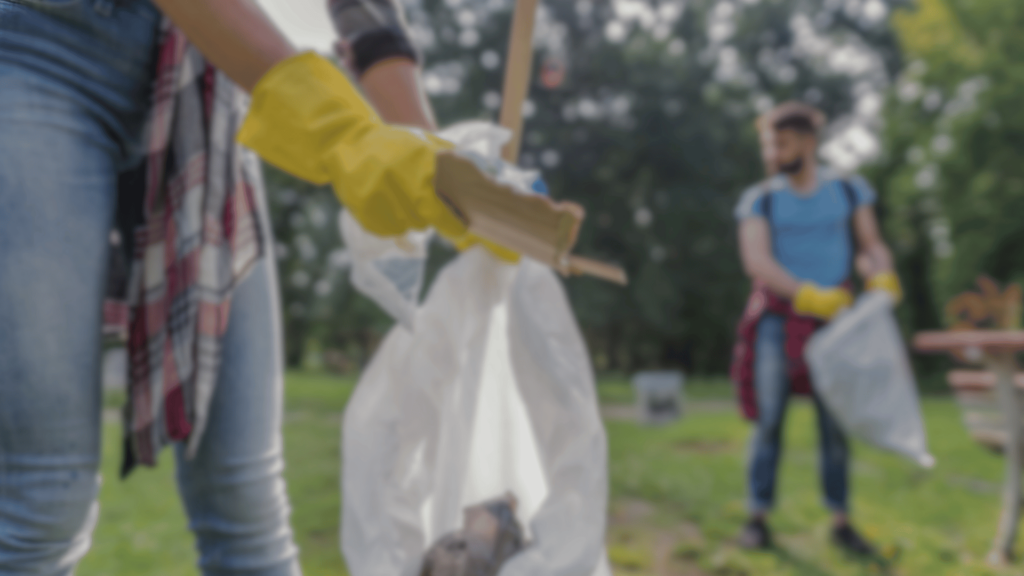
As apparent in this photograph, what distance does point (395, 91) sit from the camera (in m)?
1.03

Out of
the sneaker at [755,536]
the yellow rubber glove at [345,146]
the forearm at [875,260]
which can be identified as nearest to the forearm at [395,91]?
the yellow rubber glove at [345,146]

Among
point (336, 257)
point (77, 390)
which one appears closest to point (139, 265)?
point (77, 390)

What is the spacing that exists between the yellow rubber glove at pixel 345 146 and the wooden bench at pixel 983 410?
2.39 meters

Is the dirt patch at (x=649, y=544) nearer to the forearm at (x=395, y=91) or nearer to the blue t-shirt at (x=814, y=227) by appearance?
the blue t-shirt at (x=814, y=227)

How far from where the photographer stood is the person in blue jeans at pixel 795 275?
2.48 m

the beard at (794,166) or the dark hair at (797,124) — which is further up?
the dark hair at (797,124)

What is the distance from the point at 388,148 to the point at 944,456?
4.79 metres

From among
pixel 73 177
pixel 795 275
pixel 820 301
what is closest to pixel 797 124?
pixel 795 275

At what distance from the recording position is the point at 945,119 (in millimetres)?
11750

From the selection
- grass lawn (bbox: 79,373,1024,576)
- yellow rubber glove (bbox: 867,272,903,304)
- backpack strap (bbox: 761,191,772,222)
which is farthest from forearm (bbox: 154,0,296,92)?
yellow rubber glove (bbox: 867,272,903,304)

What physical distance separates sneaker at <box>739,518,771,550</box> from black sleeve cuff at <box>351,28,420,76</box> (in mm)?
2040

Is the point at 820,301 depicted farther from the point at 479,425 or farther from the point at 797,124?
the point at 479,425

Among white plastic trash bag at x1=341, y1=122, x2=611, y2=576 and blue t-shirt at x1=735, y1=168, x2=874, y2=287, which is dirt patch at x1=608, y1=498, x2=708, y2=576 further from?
white plastic trash bag at x1=341, y1=122, x2=611, y2=576

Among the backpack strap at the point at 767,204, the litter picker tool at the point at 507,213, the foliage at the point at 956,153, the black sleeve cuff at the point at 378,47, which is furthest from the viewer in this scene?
the foliage at the point at 956,153
